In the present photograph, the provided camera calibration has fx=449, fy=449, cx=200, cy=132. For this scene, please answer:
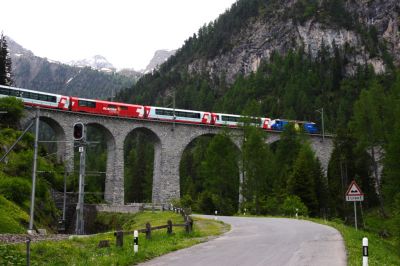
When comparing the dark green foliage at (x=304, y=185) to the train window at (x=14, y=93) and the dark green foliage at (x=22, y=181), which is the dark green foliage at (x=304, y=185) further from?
the train window at (x=14, y=93)

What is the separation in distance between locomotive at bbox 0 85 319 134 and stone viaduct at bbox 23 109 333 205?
83cm

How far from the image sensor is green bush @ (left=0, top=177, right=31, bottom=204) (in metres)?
29.5

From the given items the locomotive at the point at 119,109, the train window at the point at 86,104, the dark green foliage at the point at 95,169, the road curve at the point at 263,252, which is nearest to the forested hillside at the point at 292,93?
the locomotive at the point at 119,109

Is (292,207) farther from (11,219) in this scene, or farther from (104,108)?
(104,108)

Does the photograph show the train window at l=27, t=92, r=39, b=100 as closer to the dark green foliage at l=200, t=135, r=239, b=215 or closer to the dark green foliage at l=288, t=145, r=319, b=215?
the dark green foliage at l=200, t=135, r=239, b=215

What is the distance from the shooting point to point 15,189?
3038cm

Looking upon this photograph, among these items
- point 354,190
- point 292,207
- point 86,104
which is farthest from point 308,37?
point 354,190

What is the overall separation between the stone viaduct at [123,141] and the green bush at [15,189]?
20390mm

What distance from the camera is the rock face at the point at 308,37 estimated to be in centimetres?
12988

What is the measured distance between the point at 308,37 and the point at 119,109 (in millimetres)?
95589

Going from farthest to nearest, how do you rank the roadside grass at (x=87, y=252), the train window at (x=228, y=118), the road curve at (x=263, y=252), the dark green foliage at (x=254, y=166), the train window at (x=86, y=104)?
the train window at (x=228, y=118)
the train window at (x=86, y=104)
the dark green foliage at (x=254, y=166)
the road curve at (x=263, y=252)
the roadside grass at (x=87, y=252)

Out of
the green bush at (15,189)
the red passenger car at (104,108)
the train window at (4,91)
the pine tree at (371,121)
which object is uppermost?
the train window at (4,91)

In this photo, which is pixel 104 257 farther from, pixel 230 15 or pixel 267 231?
pixel 230 15

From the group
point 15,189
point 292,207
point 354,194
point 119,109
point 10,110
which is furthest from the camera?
point 119,109
